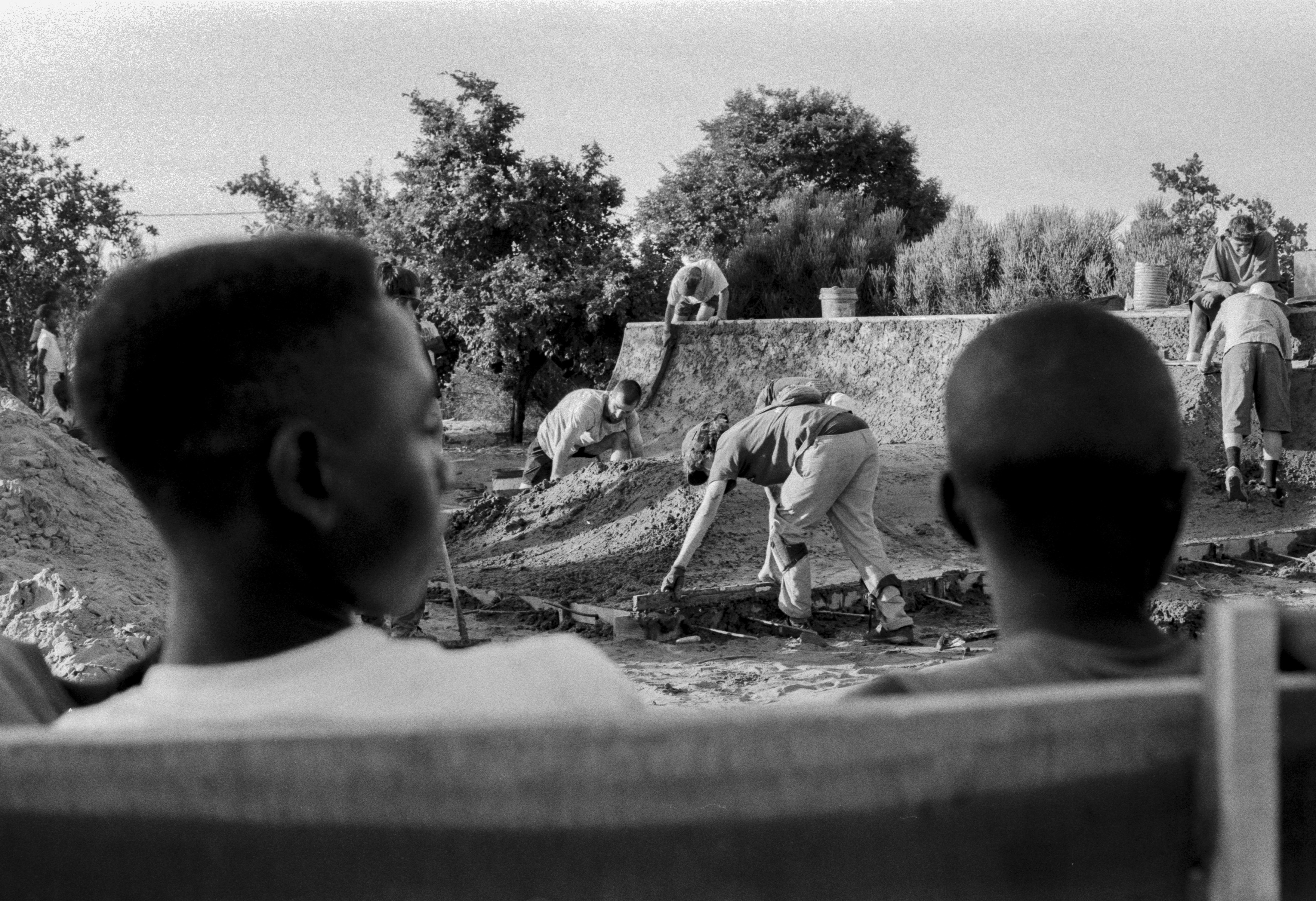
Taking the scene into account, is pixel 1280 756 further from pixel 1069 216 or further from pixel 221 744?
pixel 1069 216

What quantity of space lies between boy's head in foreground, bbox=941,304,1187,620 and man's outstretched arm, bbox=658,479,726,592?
18.7 feet

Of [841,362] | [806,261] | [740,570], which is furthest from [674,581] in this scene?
[806,261]

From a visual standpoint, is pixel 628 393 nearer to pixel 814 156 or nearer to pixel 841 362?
pixel 841 362

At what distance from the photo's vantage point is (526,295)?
19.0m

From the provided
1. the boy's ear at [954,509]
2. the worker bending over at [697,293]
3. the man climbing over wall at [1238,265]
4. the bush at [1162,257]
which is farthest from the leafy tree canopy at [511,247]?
the boy's ear at [954,509]

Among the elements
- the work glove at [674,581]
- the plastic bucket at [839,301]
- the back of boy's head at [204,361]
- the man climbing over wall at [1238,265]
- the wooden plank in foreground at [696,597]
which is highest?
the plastic bucket at [839,301]

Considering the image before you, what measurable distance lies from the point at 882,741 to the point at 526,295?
1857 cm

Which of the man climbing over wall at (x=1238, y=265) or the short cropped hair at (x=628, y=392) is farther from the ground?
the man climbing over wall at (x=1238, y=265)

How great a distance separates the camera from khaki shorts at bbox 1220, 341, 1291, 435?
997 centimetres

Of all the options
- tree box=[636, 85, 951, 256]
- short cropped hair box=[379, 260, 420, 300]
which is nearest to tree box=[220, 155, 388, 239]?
tree box=[636, 85, 951, 256]

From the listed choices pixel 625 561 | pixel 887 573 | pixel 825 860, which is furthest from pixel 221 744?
pixel 625 561

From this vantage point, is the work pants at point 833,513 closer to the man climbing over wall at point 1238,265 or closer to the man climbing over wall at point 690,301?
the man climbing over wall at point 1238,265

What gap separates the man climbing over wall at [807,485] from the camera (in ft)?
22.2

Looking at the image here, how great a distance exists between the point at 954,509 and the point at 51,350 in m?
13.5
